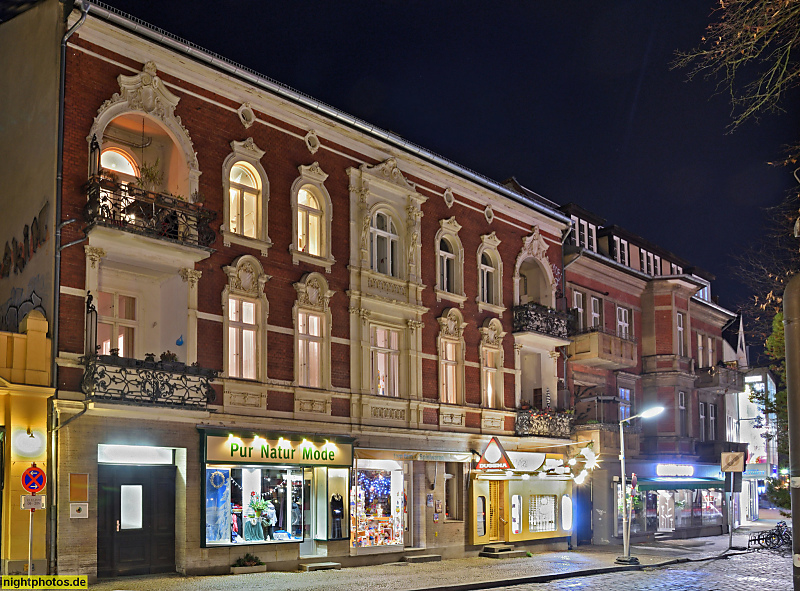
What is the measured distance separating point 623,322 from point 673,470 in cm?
706

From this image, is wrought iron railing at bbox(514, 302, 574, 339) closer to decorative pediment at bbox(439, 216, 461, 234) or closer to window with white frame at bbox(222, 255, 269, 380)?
decorative pediment at bbox(439, 216, 461, 234)

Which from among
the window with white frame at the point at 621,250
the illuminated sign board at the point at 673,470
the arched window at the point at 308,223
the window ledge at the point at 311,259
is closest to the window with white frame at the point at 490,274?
the window ledge at the point at 311,259

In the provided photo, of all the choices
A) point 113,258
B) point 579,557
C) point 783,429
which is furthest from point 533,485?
point 113,258

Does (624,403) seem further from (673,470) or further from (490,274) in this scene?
(490,274)

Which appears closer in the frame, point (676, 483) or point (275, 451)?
point (275, 451)

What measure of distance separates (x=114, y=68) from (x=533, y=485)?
20.3 m

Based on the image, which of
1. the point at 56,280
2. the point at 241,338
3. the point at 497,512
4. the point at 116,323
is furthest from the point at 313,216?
the point at 497,512

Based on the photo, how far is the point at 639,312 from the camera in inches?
1694

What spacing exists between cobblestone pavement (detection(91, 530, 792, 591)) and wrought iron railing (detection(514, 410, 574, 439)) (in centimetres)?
414

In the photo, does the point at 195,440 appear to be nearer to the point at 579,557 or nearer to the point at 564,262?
the point at 579,557

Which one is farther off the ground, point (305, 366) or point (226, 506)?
point (305, 366)

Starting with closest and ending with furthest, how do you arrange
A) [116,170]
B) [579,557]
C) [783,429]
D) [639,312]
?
1. [116,170]
2. [579,557]
3. [783,429]
4. [639,312]

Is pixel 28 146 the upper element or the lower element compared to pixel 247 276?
upper

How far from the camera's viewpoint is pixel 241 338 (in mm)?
23297
